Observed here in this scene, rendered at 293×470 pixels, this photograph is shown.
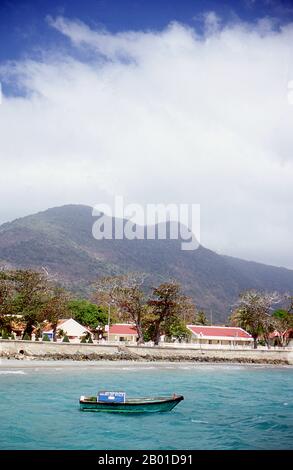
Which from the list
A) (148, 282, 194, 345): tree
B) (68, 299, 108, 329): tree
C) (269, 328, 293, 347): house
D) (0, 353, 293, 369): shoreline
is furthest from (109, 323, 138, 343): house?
(269, 328, 293, 347): house

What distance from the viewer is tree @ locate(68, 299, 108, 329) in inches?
3514

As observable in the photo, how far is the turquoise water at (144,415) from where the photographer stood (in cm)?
1986

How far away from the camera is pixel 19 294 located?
62531 millimetres

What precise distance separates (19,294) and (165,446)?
46770mm

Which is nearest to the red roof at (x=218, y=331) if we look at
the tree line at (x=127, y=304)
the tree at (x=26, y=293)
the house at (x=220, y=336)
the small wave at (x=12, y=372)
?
the house at (x=220, y=336)

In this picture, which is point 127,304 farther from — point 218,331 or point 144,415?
point 144,415

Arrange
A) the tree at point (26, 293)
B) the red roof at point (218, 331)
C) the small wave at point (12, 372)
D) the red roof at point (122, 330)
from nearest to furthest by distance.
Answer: the small wave at point (12, 372) → the tree at point (26, 293) → the red roof at point (218, 331) → the red roof at point (122, 330)

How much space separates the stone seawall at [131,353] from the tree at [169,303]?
509 centimetres

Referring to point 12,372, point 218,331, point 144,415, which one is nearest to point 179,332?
point 218,331

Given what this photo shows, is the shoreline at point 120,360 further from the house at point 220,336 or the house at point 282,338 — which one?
the house at point 220,336

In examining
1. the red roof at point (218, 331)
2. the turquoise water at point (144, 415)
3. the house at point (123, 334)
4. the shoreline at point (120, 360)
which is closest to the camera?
the turquoise water at point (144, 415)

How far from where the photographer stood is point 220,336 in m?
89.1
